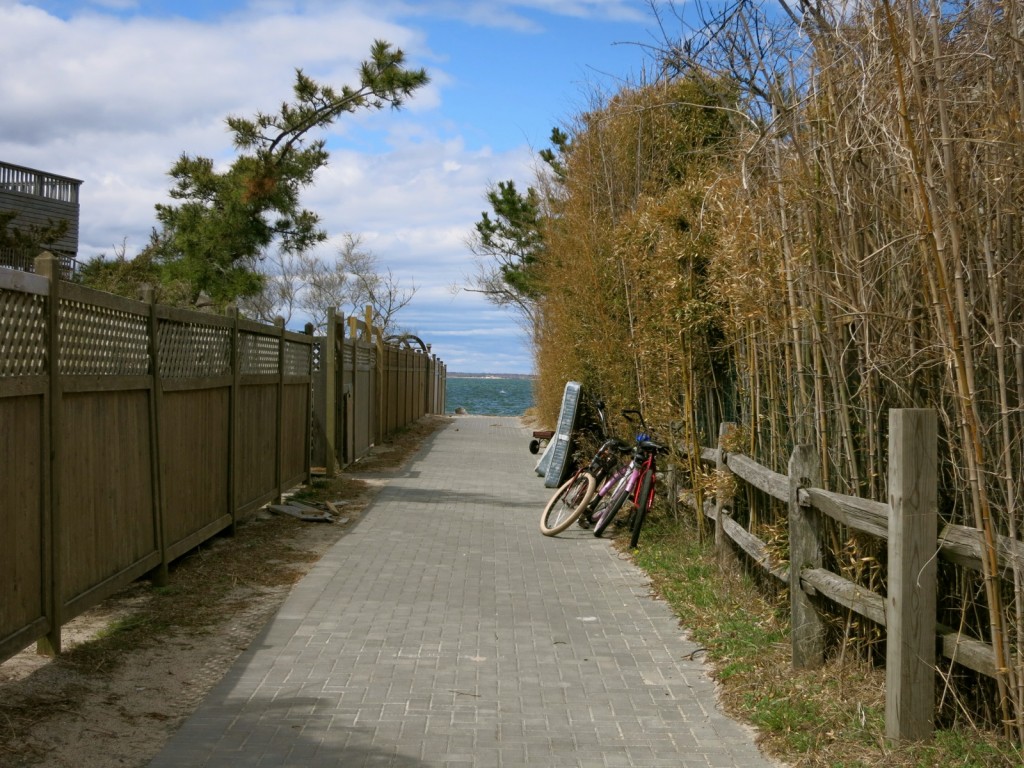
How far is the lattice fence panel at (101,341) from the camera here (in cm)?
626

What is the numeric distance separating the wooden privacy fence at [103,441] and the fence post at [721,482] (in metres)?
4.07

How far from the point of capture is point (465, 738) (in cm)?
513

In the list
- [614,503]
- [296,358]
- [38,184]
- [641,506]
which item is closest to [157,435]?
[641,506]

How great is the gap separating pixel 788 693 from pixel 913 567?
1263mm

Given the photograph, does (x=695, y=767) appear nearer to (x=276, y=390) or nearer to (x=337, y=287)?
(x=276, y=390)

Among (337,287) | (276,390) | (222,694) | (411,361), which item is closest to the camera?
(222,694)

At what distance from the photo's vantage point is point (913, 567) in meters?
4.62

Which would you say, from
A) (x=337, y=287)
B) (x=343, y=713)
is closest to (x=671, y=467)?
(x=343, y=713)

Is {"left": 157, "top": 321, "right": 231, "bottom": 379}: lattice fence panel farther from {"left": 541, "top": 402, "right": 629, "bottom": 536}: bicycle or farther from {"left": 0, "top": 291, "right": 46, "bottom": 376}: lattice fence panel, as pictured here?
{"left": 541, "top": 402, "right": 629, "bottom": 536}: bicycle

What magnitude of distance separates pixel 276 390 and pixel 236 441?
7.29 ft

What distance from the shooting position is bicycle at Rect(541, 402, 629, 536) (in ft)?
38.0

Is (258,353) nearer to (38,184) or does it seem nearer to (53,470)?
(53,470)

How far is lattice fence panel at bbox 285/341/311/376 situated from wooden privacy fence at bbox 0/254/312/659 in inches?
88.8

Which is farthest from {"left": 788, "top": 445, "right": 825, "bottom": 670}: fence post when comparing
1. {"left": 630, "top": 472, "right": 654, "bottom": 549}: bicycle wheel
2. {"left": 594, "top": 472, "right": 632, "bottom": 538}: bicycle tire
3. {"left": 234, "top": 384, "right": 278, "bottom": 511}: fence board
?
{"left": 234, "top": 384, "right": 278, "bottom": 511}: fence board
